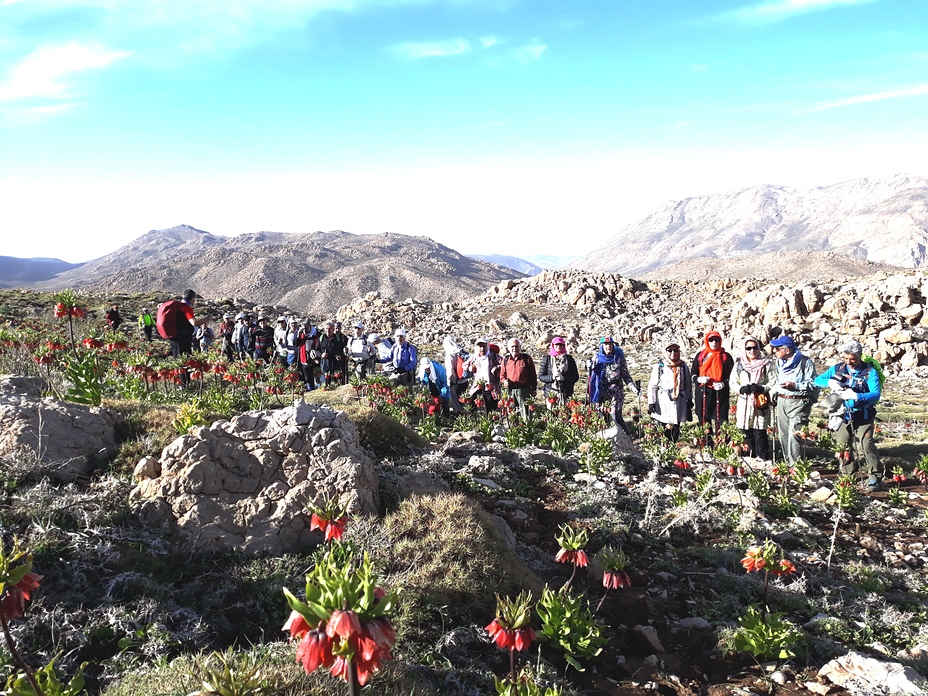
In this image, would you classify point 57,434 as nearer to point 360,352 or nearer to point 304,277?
point 360,352

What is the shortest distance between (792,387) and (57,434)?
8732 mm

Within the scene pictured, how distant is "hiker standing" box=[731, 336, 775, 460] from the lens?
8280 millimetres

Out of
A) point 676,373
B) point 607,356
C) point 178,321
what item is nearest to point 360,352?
point 178,321

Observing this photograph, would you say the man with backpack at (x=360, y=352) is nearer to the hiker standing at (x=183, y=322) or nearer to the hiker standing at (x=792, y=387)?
the hiker standing at (x=183, y=322)

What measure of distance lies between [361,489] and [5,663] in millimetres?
2610

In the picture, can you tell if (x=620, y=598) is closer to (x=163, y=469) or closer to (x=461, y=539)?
(x=461, y=539)

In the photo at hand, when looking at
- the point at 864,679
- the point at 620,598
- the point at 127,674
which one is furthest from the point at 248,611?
the point at 864,679

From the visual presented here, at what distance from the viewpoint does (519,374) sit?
10.1 metres

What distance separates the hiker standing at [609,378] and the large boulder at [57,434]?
7.40 metres

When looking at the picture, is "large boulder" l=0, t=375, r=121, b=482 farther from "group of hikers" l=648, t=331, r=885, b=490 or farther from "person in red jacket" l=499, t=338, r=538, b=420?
"group of hikers" l=648, t=331, r=885, b=490

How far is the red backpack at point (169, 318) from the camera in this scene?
10758mm

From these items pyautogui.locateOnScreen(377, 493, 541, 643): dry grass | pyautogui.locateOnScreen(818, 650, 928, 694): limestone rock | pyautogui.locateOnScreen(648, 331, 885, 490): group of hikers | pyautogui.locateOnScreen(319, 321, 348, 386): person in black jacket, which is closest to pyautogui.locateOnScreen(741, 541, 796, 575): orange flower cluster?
pyautogui.locateOnScreen(818, 650, 928, 694): limestone rock

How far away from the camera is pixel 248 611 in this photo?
3.95 m

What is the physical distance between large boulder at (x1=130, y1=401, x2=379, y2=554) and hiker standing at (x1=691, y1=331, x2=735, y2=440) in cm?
602
